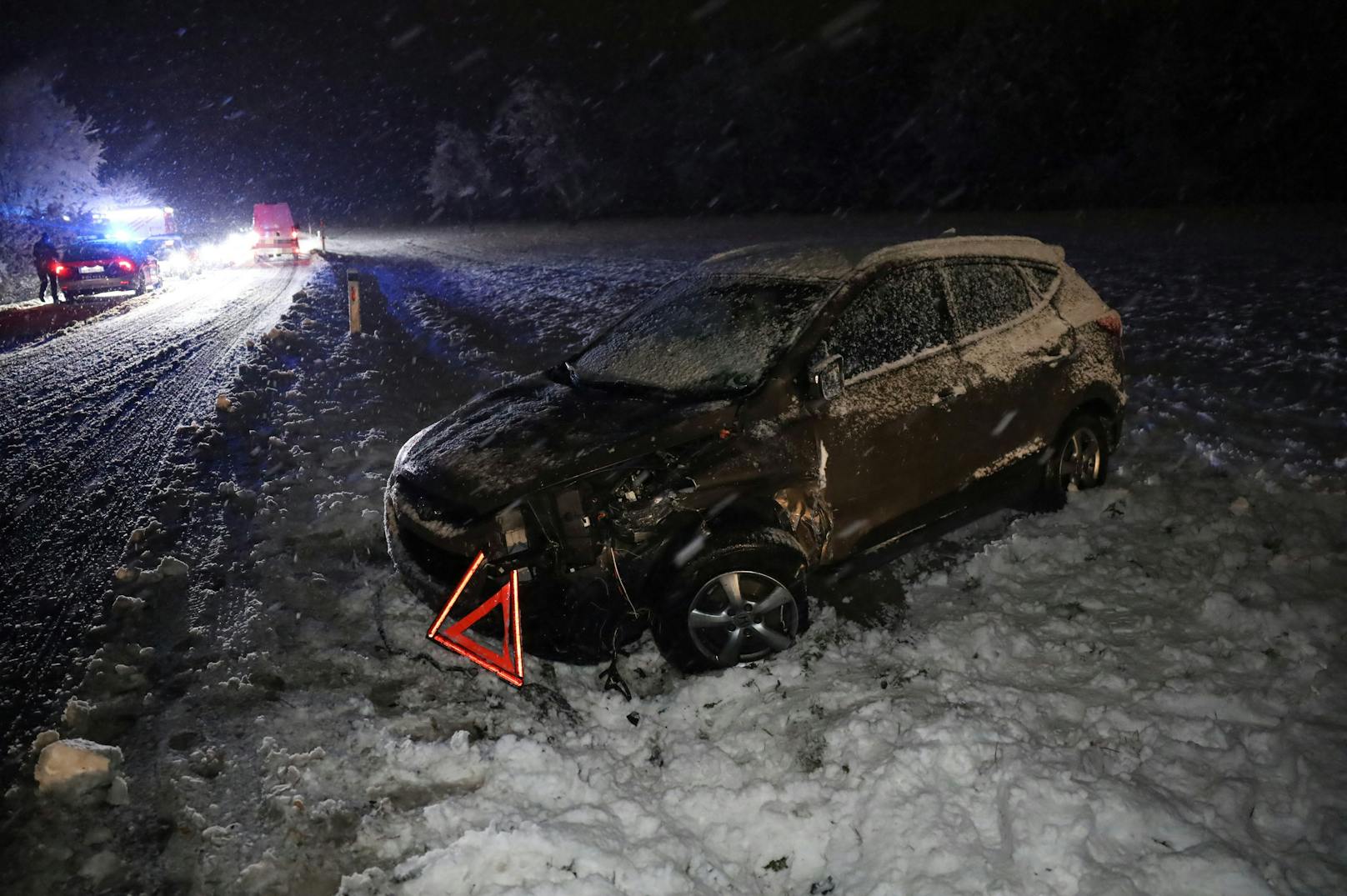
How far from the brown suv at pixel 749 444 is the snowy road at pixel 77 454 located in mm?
1806

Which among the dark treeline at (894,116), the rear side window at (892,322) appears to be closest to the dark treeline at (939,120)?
the dark treeline at (894,116)

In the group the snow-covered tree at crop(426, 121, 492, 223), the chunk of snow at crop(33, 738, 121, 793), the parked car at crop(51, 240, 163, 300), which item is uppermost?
the snow-covered tree at crop(426, 121, 492, 223)

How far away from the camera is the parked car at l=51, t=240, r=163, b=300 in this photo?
16.9 meters

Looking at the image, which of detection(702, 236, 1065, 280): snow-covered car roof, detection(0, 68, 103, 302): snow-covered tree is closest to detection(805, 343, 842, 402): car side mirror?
detection(702, 236, 1065, 280): snow-covered car roof

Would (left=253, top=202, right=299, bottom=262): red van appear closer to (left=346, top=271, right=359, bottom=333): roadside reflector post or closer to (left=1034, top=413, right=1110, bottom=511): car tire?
(left=346, top=271, right=359, bottom=333): roadside reflector post

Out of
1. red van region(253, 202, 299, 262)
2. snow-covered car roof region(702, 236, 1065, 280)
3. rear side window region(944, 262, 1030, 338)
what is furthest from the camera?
red van region(253, 202, 299, 262)

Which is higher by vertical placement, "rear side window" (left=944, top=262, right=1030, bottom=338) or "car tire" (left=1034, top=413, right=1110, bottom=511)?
"rear side window" (left=944, top=262, right=1030, bottom=338)

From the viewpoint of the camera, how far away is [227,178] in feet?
263

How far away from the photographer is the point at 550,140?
4556cm

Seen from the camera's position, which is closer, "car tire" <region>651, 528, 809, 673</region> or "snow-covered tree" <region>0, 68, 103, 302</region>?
"car tire" <region>651, 528, 809, 673</region>

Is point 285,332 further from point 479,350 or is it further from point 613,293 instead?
point 613,293

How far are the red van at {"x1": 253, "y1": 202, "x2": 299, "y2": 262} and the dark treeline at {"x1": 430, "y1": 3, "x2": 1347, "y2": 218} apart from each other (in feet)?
71.1

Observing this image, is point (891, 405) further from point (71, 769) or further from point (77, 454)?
point (77, 454)

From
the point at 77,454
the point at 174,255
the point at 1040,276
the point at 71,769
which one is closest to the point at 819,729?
the point at 71,769
